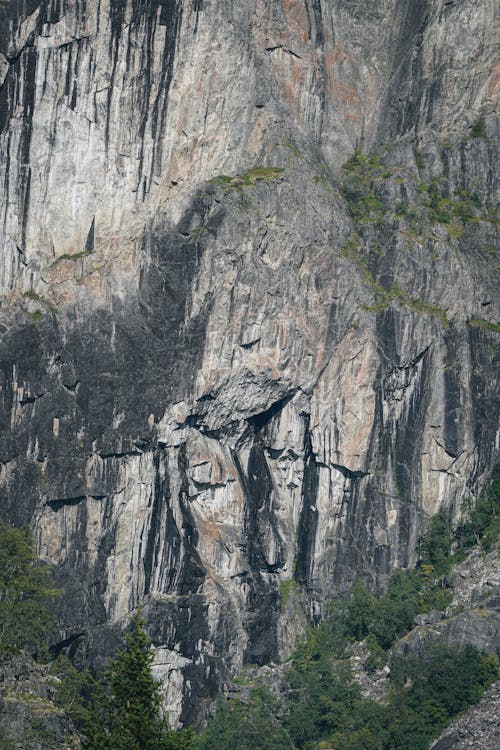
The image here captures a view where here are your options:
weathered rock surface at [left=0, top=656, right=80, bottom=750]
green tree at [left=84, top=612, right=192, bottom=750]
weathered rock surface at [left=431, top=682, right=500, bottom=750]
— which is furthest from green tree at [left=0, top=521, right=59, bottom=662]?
weathered rock surface at [left=431, top=682, right=500, bottom=750]

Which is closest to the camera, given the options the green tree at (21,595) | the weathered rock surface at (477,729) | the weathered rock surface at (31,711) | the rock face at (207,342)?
the weathered rock surface at (477,729)

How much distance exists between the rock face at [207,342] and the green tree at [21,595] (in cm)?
199

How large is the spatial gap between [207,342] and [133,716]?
25593 millimetres

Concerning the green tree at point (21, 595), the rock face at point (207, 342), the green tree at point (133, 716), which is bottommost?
the green tree at point (133, 716)

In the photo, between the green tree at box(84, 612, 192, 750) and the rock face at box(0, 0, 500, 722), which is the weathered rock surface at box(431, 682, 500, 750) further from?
the green tree at box(84, 612, 192, 750)

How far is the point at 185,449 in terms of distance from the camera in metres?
87.6

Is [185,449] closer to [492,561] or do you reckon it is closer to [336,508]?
[336,508]

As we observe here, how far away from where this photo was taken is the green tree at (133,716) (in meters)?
65.2

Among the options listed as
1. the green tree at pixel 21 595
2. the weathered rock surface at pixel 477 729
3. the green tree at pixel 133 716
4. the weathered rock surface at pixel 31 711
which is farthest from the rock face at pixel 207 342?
the green tree at pixel 133 716

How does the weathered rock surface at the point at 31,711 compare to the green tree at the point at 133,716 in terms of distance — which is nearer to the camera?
A: the green tree at the point at 133,716

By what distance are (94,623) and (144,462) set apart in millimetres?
7854

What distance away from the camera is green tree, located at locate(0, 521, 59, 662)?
80812mm

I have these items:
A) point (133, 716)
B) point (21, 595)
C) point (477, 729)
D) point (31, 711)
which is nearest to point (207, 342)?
point (21, 595)

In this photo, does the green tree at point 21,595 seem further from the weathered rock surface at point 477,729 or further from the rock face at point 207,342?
the weathered rock surface at point 477,729
